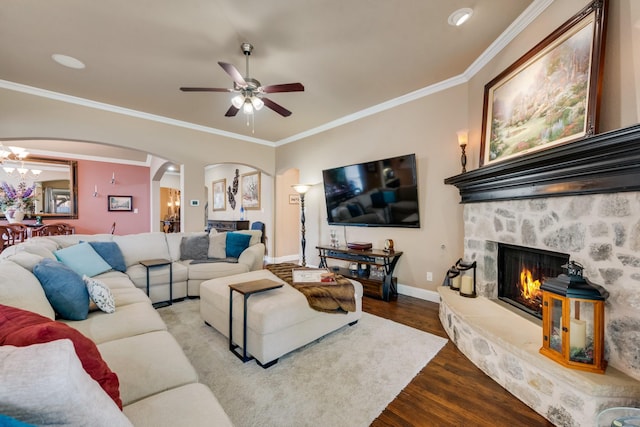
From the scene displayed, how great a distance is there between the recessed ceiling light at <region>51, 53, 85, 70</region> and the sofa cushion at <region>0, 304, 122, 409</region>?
314cm

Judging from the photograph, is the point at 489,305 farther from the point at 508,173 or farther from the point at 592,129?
the point at 592,129

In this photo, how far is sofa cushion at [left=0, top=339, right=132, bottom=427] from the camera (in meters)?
0.54

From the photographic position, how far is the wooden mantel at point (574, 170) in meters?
1.44

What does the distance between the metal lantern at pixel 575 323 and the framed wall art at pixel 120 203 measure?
8490 millimetres

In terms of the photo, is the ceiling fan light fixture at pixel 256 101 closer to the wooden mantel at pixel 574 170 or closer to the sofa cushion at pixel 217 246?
the wooden mantel at pixel 574 170

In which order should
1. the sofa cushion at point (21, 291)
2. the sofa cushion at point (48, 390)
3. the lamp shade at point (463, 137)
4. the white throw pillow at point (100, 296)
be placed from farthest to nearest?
1. the lamp shade at point (463, 137)
2. the white throw pillow at point (100, 296)
3. the sofa cushion at point (21, 291)
4. the sofa cushion at point (48, 390)

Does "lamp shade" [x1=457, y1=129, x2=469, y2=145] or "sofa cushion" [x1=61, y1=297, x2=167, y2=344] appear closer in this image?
"sofa cushion" [x1=61, y1=297, x2=167, y2=344]

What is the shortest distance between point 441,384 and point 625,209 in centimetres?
156

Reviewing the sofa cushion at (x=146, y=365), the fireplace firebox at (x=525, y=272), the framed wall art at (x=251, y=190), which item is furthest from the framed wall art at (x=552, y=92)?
the framed wall art at (x=251, y=190)

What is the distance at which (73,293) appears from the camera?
1.85 m

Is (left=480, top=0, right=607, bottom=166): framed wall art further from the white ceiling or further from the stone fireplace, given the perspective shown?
the white ceiling

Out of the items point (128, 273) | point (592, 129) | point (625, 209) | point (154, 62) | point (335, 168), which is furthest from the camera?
point (335, 168)

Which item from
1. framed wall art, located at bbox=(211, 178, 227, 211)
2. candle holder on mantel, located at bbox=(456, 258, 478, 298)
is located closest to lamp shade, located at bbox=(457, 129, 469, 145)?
candle holder on mantel, located at bbox=(456, 258, 478, 298)

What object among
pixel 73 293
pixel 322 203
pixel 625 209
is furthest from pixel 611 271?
pixel 322 203
